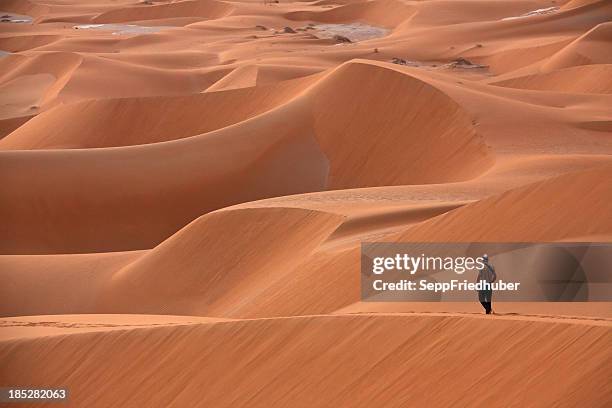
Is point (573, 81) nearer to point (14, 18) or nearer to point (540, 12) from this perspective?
point (540, 12)

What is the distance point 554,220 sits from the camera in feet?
39.7

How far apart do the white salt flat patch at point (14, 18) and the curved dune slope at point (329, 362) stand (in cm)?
4429

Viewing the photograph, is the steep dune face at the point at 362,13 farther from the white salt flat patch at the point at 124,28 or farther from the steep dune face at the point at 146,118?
the steep dune face at the point at 146,118

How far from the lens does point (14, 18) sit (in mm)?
54062

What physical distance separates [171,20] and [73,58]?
57.4 ft

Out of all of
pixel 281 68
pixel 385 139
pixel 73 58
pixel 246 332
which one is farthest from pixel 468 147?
pixel 73 58

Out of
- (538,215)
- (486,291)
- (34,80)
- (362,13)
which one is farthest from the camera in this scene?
(362,13)

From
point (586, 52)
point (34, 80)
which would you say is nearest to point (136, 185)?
point (34, 80)

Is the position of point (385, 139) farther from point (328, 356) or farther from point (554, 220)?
point (328, 356)

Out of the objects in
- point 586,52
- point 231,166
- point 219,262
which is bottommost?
point 231,166

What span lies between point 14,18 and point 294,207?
43.5m

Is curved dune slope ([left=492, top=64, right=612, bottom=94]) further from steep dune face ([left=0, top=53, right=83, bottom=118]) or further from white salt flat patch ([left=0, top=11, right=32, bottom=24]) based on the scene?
white salt flat patch ([left=0, top=11, right=32, bottom=24])

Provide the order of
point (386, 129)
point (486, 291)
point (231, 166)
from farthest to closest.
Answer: point (386, 129) → point (231, 166) → point (486, 291)

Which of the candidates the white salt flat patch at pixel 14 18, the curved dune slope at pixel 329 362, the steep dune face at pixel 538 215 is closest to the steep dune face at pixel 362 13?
the white salt flat patch at pixel 14 18
